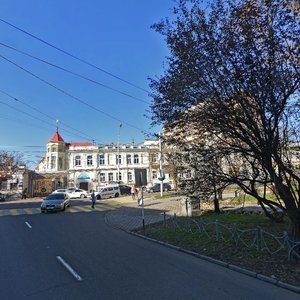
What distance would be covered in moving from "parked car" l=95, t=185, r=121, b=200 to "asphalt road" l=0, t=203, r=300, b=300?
3878 cm

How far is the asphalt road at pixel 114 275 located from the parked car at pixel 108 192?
38.8 meters

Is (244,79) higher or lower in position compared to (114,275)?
higher

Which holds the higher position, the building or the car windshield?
the building

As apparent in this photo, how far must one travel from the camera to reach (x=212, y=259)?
9773 mm

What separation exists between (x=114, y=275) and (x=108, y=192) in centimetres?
4522

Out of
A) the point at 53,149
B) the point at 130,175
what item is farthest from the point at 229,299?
the point at 53,149

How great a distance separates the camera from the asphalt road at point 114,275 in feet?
22.1

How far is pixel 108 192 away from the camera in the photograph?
5288cm

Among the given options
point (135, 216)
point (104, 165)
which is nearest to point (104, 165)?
point (104, 165)

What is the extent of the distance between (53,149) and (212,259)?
3168 inches

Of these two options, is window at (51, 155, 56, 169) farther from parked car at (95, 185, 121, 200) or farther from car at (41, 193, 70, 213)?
car at (41, 193, 70, 213)

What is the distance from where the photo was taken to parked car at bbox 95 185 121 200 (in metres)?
51.5

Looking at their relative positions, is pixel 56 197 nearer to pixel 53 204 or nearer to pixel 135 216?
pixel 53 204

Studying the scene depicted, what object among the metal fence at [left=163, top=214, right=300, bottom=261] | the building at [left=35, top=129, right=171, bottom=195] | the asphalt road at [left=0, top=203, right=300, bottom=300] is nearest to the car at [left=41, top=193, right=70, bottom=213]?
the asphalt road at [left=0, top=203, right=300, bottom=300]
